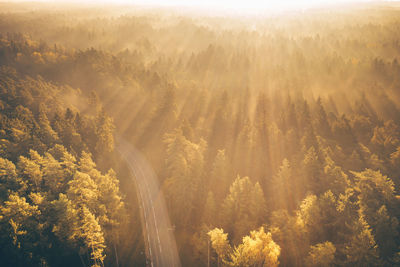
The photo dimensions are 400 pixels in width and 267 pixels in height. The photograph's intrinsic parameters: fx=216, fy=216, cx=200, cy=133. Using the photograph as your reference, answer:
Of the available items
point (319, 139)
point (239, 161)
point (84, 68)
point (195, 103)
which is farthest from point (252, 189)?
point (84, 68)

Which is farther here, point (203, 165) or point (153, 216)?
point (203, 165)

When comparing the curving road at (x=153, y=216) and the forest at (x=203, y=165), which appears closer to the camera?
the forest at (x=203, y=165)

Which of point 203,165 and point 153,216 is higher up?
point 203,165

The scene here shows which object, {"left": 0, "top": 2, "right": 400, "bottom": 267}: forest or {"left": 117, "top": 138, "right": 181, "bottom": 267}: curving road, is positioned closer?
{"left": 0, "top": 2, "right": 400, "bottom": 267}: forest
